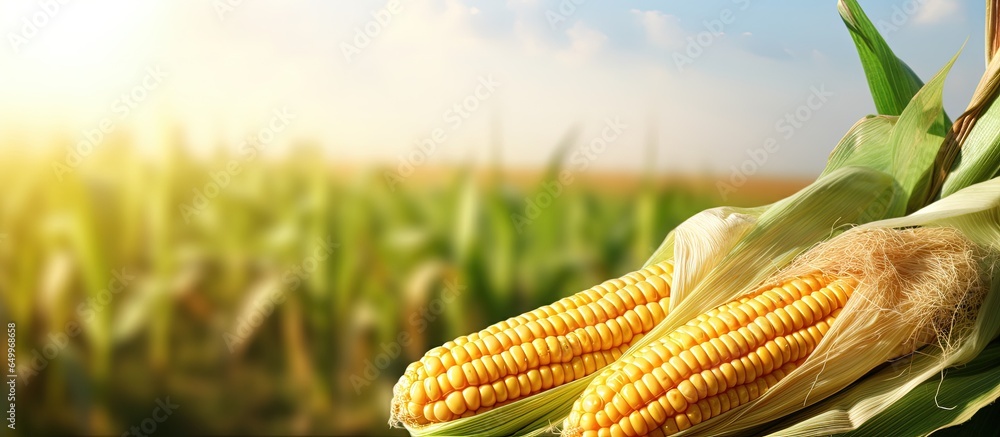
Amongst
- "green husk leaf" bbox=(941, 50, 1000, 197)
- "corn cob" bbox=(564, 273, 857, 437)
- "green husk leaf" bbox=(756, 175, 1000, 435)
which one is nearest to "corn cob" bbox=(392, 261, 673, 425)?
"corn cob" bbox=(564, 273, 857, 437)

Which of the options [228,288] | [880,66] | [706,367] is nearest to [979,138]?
[880,66]

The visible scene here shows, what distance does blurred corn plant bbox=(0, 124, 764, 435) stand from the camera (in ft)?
4.84

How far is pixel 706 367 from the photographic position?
841 millimetres

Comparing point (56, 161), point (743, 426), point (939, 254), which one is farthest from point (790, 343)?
point (56, 161)

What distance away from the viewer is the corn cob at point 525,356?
0.88 meters

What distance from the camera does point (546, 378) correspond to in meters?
0.90

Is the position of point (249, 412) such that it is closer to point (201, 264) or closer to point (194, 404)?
point (194, 404)

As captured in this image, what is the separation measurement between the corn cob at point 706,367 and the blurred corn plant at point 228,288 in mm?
706

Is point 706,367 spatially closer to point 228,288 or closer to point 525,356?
point 525,356

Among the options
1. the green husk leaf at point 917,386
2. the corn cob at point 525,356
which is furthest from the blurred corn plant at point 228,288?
the green husk leaf at point 917,386

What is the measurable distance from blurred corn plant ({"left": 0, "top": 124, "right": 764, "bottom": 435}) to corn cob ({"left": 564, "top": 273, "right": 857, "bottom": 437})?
71 cm

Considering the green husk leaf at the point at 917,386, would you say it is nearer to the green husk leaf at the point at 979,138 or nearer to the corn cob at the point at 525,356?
the green husk leaf at the point at 979,138

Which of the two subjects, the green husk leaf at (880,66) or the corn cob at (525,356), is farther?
the green husk leaf at (880,66)

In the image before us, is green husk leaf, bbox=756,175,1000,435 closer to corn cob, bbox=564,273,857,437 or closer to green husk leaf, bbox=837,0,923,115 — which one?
corn cob, bbox=564,273,857,437
